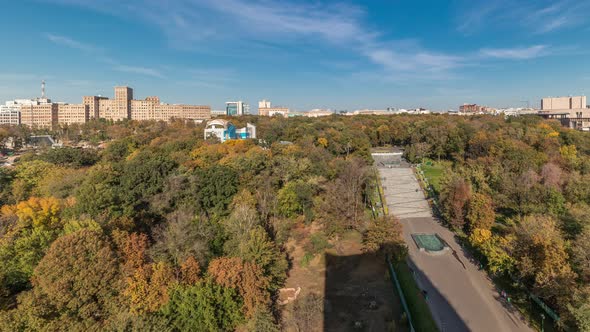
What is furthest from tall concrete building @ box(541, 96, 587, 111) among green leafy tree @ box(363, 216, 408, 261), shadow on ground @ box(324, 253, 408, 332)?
shadow on ground @ box(324, 253, 408, 332)

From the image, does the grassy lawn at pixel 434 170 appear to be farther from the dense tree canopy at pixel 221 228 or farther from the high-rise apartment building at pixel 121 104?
the high-rise apartment building at pixel 121 104

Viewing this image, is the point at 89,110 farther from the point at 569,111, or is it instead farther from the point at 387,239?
the point at 569,111

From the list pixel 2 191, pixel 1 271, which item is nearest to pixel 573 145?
pixel 1 271

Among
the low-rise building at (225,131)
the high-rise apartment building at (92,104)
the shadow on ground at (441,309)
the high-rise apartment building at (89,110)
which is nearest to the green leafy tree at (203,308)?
the shadow on ground at (441,309)

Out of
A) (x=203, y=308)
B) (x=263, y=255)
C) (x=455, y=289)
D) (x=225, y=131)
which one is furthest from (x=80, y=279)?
(x=225, y=131)

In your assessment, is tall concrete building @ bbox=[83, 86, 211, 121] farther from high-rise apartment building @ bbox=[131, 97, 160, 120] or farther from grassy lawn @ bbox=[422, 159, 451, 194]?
grassy lawn @ bbox=[422, 159, 451, 194]
